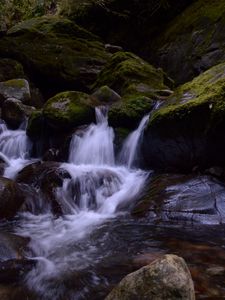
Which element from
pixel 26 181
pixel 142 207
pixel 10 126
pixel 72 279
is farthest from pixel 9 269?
pixel 10 126

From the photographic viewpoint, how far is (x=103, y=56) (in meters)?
12.4

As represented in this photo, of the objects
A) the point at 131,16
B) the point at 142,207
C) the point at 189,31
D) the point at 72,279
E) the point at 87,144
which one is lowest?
the point at 72,279

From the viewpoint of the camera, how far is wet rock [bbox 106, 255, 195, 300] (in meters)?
2.57

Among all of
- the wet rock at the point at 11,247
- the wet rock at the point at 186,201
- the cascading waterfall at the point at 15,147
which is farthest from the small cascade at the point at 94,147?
the wet rock at the point at 11,247

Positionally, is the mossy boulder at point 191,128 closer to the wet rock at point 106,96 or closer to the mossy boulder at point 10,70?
the wet rock at point 106,96

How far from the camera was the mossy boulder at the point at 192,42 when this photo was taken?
1052cm

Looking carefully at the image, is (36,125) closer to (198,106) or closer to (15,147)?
(15,147)

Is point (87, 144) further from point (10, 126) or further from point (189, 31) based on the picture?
point (189, 31)

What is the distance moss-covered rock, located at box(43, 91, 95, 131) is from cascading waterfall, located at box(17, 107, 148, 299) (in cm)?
23

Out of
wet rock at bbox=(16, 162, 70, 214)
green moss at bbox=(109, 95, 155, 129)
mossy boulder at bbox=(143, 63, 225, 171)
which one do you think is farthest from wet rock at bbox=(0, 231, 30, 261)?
green moss at bbox=(109, 95, 155, 129)

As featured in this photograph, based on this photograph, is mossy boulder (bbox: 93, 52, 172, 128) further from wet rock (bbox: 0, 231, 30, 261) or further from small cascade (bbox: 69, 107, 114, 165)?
wet rock (bbox: 0, 231, 30, 261)

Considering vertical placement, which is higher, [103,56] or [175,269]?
[103,56]

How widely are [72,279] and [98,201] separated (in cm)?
270

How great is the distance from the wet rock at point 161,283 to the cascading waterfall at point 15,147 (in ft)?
20.0
